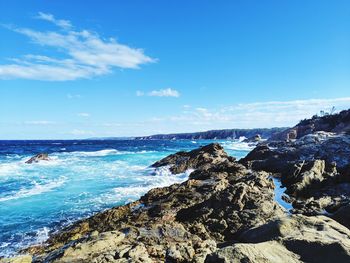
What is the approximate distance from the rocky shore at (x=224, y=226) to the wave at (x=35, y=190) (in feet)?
33.6

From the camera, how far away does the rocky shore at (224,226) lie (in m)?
7.26

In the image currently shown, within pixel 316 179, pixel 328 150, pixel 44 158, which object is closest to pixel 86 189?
pixel 316 179

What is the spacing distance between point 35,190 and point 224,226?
18.2m

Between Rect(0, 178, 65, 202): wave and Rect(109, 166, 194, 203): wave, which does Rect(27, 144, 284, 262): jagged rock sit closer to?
Rect(109, 166, 194, 203): wave

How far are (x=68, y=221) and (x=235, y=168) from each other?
13432 mm

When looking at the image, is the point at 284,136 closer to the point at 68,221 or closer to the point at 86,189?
the point at 86,189

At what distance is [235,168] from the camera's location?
1026 inches

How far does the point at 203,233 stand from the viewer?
12555mm

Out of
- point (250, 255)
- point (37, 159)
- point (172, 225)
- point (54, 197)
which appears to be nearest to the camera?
point (250, 255)

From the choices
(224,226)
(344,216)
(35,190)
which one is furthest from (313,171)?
(35,190)

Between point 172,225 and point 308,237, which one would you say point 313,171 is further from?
point 308,237

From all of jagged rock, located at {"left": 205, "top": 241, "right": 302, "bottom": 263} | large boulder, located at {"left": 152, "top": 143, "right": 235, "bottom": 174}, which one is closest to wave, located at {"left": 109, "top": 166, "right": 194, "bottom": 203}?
large boulder, located at {"left": 152, "top": 143, "right": 235, "bottom": 174}

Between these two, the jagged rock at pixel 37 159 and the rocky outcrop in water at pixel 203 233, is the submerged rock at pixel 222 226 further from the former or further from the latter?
the jagged rock at pixel 37 159

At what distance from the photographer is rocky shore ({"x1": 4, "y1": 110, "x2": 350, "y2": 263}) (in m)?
7.26
